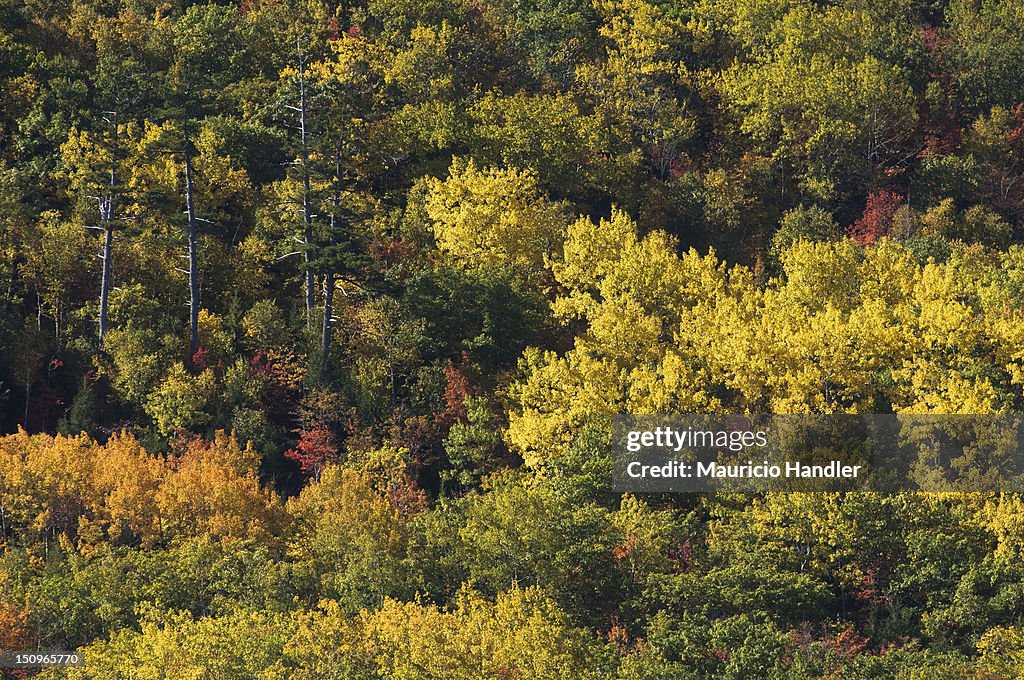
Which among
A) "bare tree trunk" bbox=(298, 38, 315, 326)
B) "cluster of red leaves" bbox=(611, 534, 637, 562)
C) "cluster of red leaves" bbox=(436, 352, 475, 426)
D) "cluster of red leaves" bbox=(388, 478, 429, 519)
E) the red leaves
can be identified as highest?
"bare tree trunk" bbox=(298, 38, 315, 326)

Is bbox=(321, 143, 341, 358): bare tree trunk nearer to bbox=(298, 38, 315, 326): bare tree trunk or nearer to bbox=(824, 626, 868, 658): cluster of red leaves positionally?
A: bbox=(298, 38, 315, 326): bare tree trunk

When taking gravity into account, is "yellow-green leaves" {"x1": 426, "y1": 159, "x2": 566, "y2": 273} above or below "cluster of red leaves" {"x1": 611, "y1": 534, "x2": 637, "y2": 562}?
above

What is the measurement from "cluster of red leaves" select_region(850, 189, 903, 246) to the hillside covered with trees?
10.7 inches

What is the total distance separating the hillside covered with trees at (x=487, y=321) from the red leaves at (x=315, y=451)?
158mm

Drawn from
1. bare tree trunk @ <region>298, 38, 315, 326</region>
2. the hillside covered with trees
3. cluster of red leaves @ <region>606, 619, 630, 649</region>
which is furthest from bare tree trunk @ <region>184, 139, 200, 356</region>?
cluster of red leaves @ <region>606, 619, 630, 649</region>

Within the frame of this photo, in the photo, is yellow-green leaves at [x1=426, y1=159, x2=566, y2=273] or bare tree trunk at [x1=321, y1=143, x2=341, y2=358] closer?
bare tree trunk at [x1=321, y1=143, x2=341, y2=358]

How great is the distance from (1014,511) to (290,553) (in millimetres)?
26916

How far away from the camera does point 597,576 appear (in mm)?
74000

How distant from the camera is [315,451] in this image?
83250mm

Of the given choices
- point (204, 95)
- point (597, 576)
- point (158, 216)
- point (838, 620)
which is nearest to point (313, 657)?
point (597, 576)

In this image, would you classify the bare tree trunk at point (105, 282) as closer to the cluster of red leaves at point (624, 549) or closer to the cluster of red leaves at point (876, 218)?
the cluster of red leaves at point (624, 549)

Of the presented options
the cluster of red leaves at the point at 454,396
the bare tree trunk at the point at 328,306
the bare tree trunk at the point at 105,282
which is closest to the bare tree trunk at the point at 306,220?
the bare tree trunk at the point at 328,306

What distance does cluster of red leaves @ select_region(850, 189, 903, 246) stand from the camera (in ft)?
330

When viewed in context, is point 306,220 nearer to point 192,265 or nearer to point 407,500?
point 192,265
